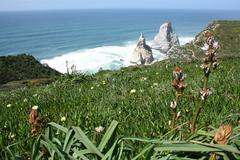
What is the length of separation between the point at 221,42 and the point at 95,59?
6804cm

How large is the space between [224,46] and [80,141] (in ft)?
247

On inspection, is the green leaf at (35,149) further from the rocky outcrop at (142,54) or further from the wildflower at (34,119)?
the rocky outcrop at (142,54)

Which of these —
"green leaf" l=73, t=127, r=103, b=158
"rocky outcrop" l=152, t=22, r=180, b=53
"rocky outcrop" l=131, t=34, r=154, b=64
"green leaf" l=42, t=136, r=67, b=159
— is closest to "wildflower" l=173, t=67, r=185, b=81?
"green leaf" l=73, t=127, r=103, b=158

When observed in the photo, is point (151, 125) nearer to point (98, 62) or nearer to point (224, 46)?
point (224, 46)

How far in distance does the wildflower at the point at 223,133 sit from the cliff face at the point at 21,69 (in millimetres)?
38626

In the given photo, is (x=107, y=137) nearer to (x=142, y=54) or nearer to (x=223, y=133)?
(x=223, y=133)

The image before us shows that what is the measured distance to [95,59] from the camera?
140m

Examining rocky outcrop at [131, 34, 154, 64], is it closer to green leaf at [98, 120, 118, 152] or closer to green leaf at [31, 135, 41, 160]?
green leaf at [98, 120, 118, 152]

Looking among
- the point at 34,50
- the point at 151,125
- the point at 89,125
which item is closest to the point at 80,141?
the point at 151,125

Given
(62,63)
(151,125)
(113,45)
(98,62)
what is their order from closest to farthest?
(151,125), (62,63), (98,62), (113,45)

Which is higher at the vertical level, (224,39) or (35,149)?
(35,149)

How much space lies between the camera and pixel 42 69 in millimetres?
44406

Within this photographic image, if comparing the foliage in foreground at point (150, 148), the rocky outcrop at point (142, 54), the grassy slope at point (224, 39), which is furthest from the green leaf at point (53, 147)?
the rocky outcrop at point (142, 54)

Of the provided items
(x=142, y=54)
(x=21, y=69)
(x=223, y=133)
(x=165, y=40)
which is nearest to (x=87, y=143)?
(x=223, y=133)
